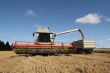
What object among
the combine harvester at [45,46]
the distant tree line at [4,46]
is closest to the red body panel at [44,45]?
the combine harvester at [45,46]

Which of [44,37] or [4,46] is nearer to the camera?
[44,37]

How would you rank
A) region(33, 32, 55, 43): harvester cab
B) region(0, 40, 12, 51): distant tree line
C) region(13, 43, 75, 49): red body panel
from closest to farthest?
region(13, 43, 75, 49): red body panel → region(33, 32, 55, 43): harvester cab → region(0, 40, 12, 51): distant tree line

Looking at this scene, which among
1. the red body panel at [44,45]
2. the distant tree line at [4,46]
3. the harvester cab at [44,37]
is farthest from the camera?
the distant tree line at [4,46]

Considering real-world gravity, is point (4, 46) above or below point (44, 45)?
above

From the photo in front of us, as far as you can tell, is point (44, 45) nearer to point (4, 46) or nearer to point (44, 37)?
point (44, 37)

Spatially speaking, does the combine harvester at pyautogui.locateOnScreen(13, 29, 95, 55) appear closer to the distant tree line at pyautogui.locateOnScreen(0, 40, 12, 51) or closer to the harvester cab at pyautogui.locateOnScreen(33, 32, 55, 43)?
the harvester cab at pyautogui.locateOnScreen(33, 32, 55, 43)

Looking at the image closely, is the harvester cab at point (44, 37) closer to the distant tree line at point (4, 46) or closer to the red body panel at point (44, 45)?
the red body panel at point (44, 45)

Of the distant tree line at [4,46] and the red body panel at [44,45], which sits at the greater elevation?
the distant tree line at [4,46]

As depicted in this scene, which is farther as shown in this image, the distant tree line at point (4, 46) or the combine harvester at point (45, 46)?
the distant tree line at point (4, 46)

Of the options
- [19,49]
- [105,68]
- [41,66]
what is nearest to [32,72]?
[41,66]

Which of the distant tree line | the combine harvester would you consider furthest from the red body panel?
the distant tree line

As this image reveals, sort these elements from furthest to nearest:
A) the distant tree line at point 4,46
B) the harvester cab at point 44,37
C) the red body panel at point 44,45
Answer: the distant tree line at point 4,46 → the harvester cab at point 44,37 → the red body panel at point 44,45

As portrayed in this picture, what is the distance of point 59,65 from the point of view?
20.7 meters

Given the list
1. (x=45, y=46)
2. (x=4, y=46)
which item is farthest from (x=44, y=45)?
(x=4, y=46)
